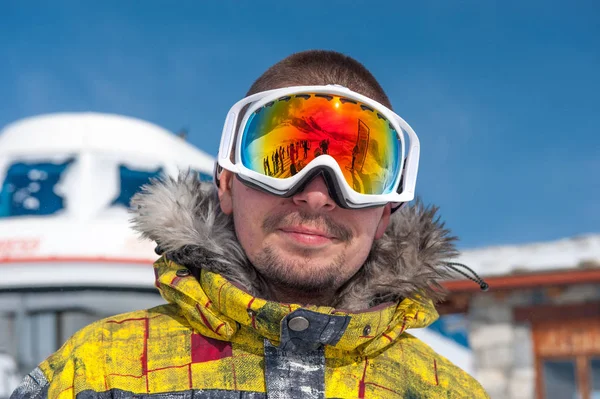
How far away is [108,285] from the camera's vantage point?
40.3ft

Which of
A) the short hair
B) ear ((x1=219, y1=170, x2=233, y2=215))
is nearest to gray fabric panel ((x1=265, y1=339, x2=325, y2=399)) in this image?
ear ((x1=219, y1=170, x2=233, y2=215))

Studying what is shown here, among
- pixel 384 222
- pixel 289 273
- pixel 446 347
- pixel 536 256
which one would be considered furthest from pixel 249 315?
pixel 446 347

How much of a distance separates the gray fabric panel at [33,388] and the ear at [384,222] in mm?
1157

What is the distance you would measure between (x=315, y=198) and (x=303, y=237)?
0.14 m

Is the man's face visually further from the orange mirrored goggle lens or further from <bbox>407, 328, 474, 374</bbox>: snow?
<bbox>407, 328, 474, 374</bbox>: snow

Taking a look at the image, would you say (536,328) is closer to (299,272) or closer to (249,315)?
(299,272)

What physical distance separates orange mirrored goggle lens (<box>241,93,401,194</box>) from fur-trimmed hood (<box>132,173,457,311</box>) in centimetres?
19

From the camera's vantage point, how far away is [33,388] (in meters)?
1.99

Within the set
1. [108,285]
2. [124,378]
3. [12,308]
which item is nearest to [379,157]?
[124,378]

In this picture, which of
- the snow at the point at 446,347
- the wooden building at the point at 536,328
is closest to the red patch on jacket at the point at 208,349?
the wooden building at the point at 536,328

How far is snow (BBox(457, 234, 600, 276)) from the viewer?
31.3 feet

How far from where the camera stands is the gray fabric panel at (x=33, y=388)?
1.97 meters

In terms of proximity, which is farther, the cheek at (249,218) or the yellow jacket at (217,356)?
the cheek at (249,218)

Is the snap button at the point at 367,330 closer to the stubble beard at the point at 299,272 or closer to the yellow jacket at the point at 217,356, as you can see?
the yellow jacket at the point at 217,356
